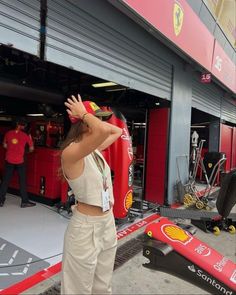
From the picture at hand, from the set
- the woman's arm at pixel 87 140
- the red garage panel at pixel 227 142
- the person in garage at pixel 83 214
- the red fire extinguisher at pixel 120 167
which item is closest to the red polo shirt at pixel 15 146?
the red fire extinguisher at pixel 120 167

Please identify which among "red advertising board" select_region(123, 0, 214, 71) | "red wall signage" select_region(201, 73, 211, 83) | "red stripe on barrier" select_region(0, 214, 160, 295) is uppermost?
"red advertising board" select_region(123, 0, 214, 71)

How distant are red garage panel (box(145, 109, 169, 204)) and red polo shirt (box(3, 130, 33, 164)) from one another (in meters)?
2.66

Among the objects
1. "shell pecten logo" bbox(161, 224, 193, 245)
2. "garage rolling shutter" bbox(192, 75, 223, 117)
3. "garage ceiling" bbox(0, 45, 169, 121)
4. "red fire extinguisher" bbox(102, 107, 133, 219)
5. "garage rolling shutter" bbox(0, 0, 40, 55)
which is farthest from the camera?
"garage rolling shutter" bbox(192, 75, 223, 117)

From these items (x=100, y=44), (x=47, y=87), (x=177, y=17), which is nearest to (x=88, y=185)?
(x=100, y=44)

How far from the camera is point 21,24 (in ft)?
8.29

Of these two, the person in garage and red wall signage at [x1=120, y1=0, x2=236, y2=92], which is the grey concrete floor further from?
red wall signage at [x1=120, y1=0, x2=236, y2=92]

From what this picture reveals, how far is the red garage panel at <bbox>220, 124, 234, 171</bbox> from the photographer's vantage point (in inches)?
393

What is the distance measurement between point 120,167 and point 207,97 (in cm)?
489

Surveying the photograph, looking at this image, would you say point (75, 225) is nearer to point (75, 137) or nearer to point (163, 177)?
point (75, 137)

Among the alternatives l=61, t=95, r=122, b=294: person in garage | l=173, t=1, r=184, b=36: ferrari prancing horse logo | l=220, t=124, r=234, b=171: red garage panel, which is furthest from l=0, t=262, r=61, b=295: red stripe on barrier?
l=220, t=124, r=234, b=171: red garage panel

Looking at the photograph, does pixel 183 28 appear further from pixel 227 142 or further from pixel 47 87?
pixel 227 142

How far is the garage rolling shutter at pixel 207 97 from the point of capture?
713 cm

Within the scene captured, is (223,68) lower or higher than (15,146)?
higher

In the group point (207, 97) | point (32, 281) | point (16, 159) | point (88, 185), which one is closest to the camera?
point (88, 185)
